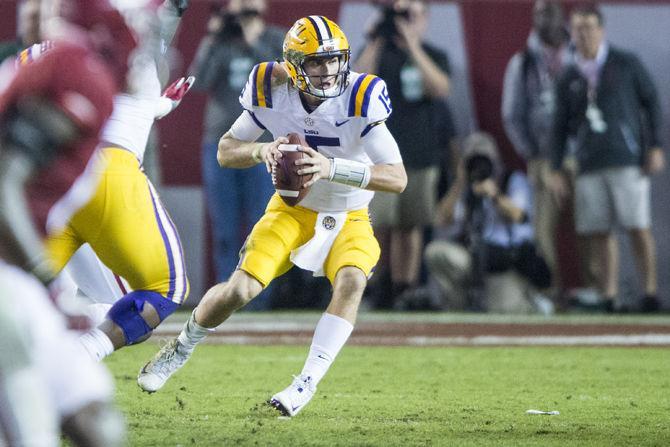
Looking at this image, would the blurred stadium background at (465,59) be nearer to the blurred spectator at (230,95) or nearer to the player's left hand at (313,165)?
the blurred spectator at (230,95)

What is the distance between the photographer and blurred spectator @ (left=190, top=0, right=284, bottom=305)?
8938mm

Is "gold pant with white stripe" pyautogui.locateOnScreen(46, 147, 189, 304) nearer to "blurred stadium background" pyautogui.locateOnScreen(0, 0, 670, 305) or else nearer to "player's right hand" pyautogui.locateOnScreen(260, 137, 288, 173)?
"player's right hand" pyautogui.locateOnScreen(260, 137, 288, 173)

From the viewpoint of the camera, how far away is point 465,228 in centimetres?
923

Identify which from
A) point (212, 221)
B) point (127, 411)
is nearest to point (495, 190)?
point (212, 221)

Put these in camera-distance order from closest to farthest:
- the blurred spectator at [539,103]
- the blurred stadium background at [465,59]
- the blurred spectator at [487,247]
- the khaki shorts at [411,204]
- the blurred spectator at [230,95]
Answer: the blurred spectator at [230,95], the blurred spectator at [487,247], the khaki shorts at [411,204], the blurred spectator at [539,103], the blurred stadium background at [465,59]

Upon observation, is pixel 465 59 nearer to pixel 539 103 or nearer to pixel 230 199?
pixel 539 103

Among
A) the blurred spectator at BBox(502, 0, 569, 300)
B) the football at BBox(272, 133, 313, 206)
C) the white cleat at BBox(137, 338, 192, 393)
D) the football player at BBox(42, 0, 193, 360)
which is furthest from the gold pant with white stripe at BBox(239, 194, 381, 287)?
the blurred spectator at BBox(502, 0, 569, 300)

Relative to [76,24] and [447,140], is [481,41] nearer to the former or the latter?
[447,140]

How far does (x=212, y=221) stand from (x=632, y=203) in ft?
10.3

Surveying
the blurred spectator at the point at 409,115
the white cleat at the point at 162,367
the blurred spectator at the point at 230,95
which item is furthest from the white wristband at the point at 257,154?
the blurred spectator at the point at 409,115

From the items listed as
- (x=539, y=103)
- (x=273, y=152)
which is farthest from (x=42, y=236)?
(x=539, y=103)

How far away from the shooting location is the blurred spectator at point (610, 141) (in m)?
9.10

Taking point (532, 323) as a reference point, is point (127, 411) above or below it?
above

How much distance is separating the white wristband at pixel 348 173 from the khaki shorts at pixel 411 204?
4264 mm
